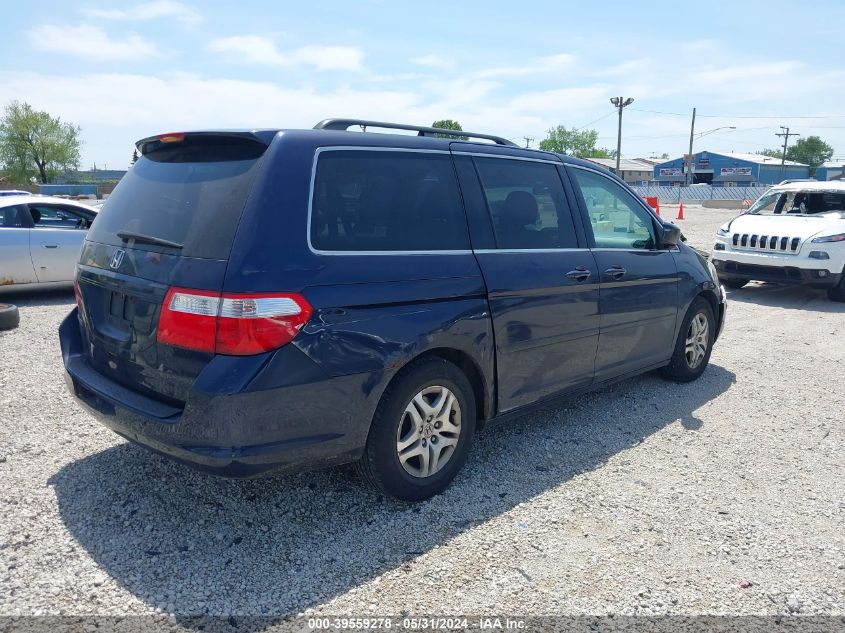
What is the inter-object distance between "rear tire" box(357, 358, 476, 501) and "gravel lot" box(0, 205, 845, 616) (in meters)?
0.17

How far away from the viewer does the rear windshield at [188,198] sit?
2.86 m

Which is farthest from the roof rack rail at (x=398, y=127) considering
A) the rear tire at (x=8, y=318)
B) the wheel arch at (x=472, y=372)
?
the rear tire at (x=8, y=318)

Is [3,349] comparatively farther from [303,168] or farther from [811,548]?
[811,548]

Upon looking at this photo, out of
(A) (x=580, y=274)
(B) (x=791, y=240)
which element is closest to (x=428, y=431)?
(A) (x=580, y=274)

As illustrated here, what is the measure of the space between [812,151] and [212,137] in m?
131

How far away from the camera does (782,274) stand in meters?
9.63

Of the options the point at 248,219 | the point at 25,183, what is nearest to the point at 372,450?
the point at 248,219

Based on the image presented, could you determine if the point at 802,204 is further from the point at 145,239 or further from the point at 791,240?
the point at 145,239

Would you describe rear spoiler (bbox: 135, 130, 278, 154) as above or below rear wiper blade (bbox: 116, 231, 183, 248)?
above

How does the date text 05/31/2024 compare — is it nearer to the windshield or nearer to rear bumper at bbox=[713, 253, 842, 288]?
rear bumper at bbox=[713, 253, 842, 288]

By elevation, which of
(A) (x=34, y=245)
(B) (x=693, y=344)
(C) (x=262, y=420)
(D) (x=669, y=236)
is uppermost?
(D) (x=669, y=236)

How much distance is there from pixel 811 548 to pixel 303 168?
3.05 m

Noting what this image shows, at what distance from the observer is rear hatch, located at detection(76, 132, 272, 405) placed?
284 cm

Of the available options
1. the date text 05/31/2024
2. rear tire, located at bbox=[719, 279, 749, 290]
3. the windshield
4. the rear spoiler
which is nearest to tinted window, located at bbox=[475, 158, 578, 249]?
the rear spoiler
